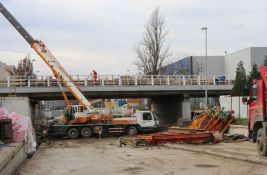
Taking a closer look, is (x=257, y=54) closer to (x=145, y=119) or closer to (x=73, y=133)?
(x=145, y=119)

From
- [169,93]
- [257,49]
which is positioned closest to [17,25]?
[169,93]

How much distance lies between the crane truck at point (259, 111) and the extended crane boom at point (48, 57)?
23.8 m

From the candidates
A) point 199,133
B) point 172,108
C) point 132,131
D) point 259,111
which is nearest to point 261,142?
point 259,111

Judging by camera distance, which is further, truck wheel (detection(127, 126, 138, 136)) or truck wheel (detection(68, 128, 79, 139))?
truck wheel (detection(127, 126, 138, 136))

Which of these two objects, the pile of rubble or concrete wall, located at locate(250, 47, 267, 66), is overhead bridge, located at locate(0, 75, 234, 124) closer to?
the pile of rubble

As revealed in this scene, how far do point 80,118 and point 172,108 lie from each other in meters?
19.6

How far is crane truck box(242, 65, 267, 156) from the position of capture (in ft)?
54.6

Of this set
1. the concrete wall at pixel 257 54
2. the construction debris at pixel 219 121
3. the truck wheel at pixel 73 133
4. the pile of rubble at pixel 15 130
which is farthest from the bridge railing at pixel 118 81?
the concrete wall at pixel 257 54

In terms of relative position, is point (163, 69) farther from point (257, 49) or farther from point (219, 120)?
point (219, 120)

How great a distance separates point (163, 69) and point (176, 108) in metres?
16.4

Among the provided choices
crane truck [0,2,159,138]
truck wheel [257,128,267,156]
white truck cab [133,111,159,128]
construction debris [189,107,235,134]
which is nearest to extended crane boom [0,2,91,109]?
crane truck [0,2,159,138]

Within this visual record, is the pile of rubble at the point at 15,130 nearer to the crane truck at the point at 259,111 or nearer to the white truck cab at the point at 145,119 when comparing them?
the crane truck at the point at 259,111

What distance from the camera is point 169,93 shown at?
4981cm

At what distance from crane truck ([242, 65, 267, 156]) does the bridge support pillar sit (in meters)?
32.6
